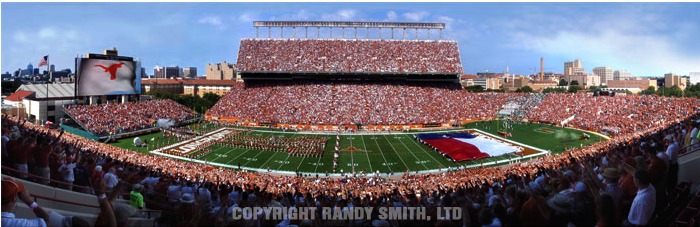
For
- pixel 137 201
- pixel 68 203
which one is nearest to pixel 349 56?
pixel 137 201

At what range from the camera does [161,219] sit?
491cm

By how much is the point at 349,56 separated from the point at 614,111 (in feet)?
98.2

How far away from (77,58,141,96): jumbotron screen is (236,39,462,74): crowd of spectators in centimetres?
1449

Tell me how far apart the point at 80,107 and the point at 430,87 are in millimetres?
37673

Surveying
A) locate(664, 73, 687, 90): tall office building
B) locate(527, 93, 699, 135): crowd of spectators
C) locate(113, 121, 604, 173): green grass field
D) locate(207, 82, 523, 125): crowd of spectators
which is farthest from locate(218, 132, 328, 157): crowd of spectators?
locate(664, 73, 687, 90): tall office building

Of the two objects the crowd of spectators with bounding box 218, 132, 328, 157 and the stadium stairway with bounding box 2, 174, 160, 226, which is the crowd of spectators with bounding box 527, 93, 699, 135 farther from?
the stadium stairway with bounding box 2, 174, 160, 226

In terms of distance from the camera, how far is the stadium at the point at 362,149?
197 inches

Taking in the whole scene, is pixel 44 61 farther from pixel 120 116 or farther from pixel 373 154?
pixel 373 154

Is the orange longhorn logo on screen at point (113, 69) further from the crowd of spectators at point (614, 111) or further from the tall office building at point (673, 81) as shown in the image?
the tall office building at point (673, 81)

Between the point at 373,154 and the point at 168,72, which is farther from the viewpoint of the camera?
the point at 168,72

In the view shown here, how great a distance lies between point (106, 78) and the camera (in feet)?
127

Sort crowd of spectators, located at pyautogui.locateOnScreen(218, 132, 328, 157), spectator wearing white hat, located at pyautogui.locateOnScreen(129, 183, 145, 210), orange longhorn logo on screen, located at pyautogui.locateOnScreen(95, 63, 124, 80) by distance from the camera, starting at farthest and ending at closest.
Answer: orange longhorn logo on screen, located at pyautogui.locateOnScreen(95, 63, 124, 80) → crowd of spectators, located at pyautogui.locateOnScreen(218, 132, 328, 157) → spectator wearing white hat, located at pyautogui.locateOnScreen(129, 183, 145, 210)

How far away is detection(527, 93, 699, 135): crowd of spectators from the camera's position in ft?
115

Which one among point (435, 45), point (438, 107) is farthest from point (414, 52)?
point (438, 107)
